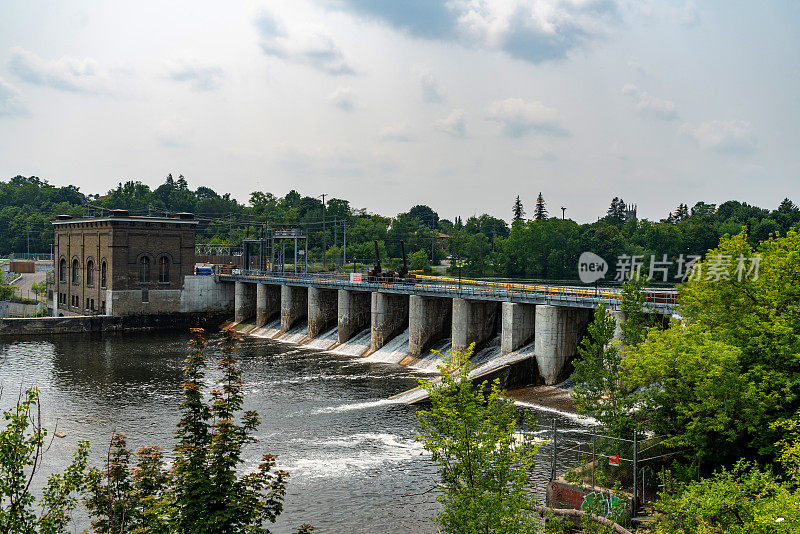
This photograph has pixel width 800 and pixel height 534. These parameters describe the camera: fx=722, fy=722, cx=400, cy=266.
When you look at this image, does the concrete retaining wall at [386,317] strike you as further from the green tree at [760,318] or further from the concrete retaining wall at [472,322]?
the green tree at [760,318]

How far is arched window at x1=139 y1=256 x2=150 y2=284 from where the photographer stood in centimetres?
8444

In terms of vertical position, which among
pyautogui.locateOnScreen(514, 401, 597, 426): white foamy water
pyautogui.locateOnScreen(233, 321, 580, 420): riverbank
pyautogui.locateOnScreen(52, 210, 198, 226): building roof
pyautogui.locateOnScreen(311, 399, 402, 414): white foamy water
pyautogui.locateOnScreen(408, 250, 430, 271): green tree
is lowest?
pyautogui.locateOnScreen(311, 399, 402, 414): white foamy water

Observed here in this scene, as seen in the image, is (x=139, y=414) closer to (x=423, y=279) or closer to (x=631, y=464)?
(x=631, y=464)

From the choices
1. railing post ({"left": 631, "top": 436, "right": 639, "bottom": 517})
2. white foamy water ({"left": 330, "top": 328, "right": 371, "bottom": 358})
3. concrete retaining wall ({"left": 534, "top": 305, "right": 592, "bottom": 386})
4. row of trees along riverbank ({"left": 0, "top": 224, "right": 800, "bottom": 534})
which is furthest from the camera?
white foamy water ({"left": 330, "top": 328, "right": 371, "bottom": 358})

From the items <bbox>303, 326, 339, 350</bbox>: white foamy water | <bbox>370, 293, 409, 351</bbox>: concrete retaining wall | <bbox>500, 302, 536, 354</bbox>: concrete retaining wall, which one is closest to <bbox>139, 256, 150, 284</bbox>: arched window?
<bbox>303, 326, 339, 350</bbox>: white foamy water

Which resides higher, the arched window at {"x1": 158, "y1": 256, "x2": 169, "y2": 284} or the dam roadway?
the arched window at {"x1": 158, "y1": 256, "x2": 169, "y2": 284}

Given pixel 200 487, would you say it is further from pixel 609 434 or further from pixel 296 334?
pixel 296 334

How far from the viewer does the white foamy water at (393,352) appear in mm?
60119

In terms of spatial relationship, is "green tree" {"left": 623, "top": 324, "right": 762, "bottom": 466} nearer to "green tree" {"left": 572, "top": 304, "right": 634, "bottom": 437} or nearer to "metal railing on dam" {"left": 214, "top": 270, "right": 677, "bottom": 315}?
"green tree" {"left": 572, "top": 304, "right": 634, "bottom": 437}

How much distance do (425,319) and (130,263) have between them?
41057 millimetres

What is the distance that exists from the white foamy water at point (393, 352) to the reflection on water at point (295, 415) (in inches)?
69.0

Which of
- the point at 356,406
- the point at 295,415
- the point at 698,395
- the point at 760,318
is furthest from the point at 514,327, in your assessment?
the point at 698,395

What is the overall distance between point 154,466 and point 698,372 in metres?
17.8

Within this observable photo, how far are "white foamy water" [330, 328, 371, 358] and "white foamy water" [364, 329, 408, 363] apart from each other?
2162 millimetres
